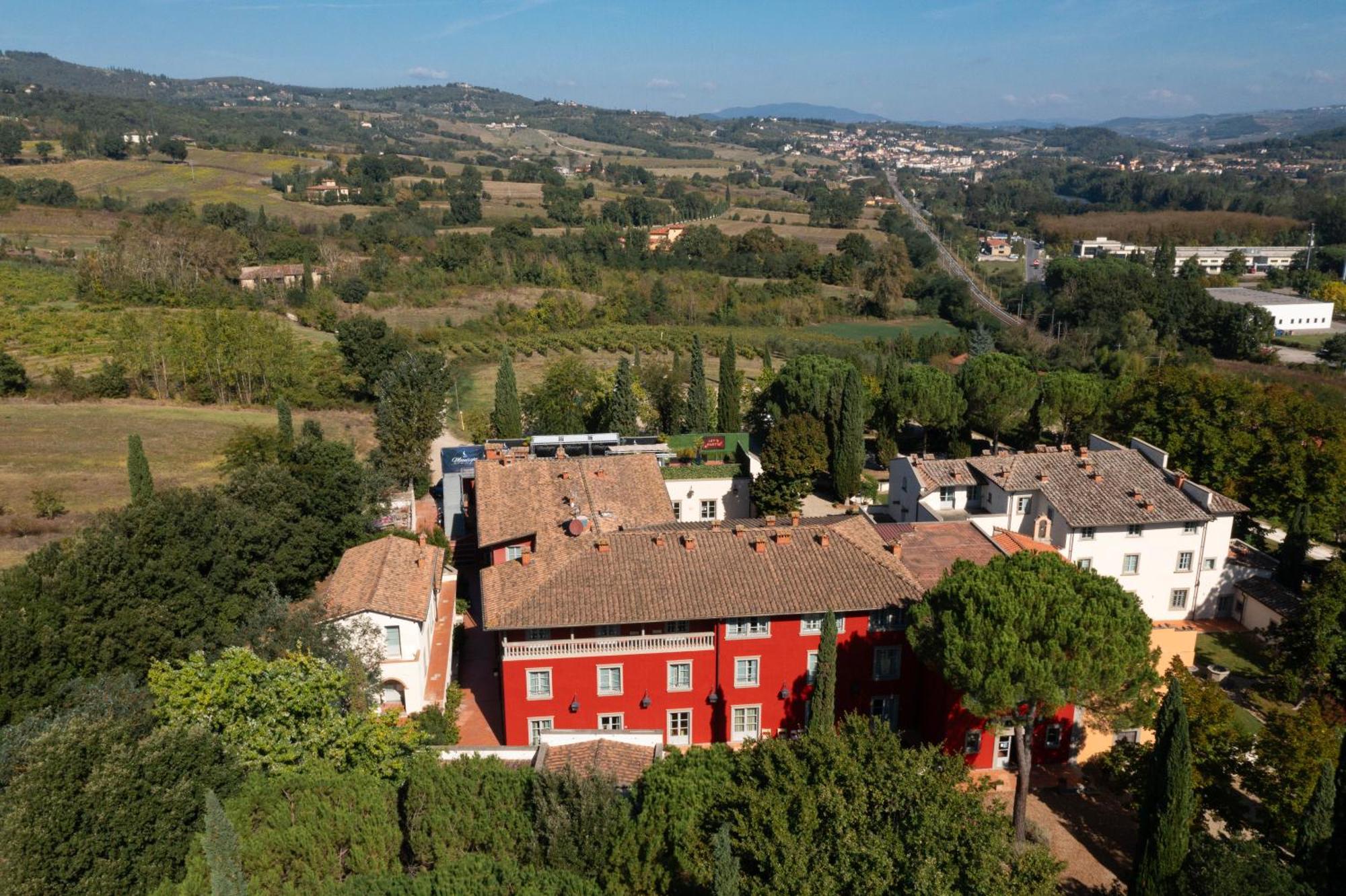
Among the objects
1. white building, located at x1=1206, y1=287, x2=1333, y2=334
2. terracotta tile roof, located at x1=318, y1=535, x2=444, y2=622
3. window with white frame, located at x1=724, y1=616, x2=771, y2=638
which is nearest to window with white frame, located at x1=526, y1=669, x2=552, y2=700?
terracotta tile roof, located at x1=318, y1=535, x2=444, y2=622

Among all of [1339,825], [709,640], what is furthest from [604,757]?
[1339,825]

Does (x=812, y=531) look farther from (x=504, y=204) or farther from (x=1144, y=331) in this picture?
(x=504, y=204)

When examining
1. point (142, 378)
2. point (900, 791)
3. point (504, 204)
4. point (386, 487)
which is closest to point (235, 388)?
point (142, 378)

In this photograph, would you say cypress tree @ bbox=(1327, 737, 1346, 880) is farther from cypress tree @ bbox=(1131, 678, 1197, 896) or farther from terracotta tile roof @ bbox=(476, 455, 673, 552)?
terracotta tile roof @ bbox=(476, 455, 673, 552)

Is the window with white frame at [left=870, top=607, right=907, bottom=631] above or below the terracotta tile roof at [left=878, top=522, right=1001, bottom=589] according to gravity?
below

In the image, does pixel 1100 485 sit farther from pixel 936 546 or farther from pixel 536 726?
pixel 536 726

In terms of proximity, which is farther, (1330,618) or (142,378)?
(142,378)

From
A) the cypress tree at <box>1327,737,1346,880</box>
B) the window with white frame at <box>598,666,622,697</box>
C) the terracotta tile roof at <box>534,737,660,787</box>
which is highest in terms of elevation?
the cypress tree at <box>1327,737,1346,880</box>
